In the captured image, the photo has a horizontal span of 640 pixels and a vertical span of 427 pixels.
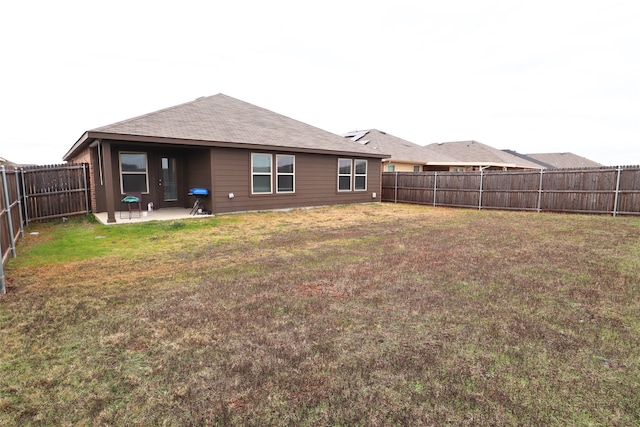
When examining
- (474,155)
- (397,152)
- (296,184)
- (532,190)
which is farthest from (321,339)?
(474,155)

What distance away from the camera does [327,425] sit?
1.78 m

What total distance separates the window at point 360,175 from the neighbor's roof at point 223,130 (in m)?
0.59

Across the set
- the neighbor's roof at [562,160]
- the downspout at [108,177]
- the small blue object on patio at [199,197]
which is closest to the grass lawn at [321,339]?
the downspout at [108,177]

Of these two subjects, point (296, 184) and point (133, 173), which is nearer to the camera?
point (133, 173)

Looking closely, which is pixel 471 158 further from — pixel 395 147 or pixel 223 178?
pixel 223 178

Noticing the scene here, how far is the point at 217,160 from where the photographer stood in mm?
10766

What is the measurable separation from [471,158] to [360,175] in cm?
1581

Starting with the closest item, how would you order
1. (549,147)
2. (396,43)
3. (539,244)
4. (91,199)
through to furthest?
1. (539,244)
2. (91,199)
3. (396,43)
4. (549,147)

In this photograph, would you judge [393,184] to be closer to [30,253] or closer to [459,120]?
[30,253]

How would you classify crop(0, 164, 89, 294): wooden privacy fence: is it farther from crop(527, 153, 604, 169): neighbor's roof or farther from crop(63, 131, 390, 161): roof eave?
crop(527, 153, 604, 169): neighbor's roof

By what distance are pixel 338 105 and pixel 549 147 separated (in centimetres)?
4420

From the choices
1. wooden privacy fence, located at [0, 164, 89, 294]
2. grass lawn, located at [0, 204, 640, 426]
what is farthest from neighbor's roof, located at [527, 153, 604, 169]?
wooden privacy fence, located at [0, 164, 89, 294]

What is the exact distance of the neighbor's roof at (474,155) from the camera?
2528cm

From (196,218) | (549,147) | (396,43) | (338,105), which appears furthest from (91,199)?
(549,147)
